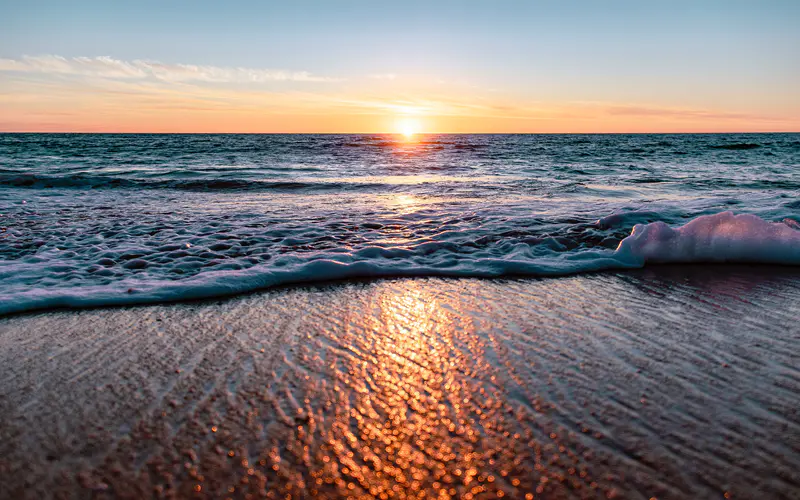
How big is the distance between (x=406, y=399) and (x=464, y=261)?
260cm

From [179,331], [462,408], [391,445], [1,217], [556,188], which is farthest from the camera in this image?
[556,188]

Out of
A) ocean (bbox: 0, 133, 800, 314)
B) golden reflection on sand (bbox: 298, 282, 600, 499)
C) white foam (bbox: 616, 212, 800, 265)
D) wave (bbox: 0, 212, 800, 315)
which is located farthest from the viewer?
white foam (bbox: 616, 212, 800, 265)

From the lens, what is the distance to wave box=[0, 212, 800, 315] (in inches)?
150

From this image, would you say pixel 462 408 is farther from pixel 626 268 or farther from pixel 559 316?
pixel 626 268

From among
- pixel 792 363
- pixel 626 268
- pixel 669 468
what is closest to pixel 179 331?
pixel 669 468

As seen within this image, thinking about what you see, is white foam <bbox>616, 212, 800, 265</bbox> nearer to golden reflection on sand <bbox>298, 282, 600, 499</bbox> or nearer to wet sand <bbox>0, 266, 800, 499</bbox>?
wet sand <bbox>0, 266, 800, 499</bbox>

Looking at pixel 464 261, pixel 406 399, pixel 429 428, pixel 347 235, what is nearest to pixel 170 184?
pixel 347 235

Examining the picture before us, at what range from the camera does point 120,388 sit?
7.15 ft

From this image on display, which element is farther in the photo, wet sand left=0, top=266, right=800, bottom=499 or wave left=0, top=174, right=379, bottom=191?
wave left=0, top=174, right=379, bottom=191

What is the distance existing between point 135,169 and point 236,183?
6.26 m

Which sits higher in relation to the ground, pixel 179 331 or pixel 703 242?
pixel 703 242

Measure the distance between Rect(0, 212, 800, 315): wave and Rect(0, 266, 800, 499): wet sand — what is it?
489mm

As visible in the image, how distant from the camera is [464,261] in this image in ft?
14.9

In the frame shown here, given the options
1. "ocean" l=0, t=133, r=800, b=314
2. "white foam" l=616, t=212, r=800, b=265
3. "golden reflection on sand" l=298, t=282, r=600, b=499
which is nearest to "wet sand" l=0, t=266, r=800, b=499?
"golden reflection on sand" l=298, t=282, r=600, b=499
